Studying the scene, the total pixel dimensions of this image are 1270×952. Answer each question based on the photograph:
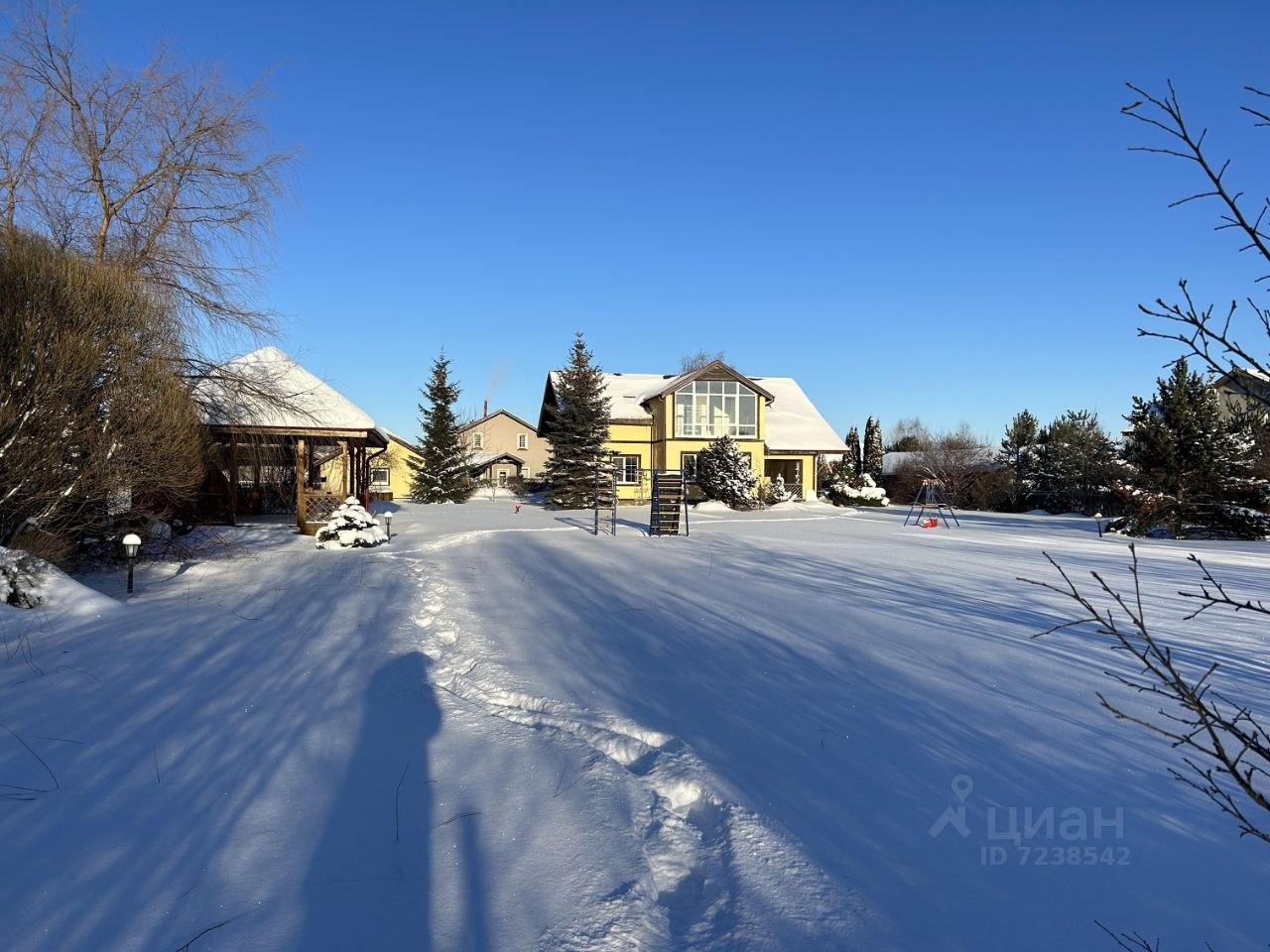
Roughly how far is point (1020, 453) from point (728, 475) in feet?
52.1

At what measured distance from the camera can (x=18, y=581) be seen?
855cm

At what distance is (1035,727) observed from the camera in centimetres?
497

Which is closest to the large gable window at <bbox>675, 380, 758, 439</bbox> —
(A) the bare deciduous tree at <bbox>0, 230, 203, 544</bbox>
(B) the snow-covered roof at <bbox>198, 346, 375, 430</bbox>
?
(B) the snow-covered roof at <bbox>198, 346, 375, 430</bbox>

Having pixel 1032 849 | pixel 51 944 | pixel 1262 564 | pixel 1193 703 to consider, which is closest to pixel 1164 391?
pixel 1262 564

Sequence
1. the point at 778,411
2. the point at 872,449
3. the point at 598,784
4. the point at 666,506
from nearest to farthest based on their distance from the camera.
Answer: the point at 598,784
the point at 666,506
the point at 778,411
the point at 872,449

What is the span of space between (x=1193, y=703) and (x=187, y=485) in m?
13.3

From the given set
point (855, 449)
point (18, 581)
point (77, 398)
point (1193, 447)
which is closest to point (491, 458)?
point (855, 449)

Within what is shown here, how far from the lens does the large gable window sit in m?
34.3

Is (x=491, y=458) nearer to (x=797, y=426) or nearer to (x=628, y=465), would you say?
(x=628, y=465)

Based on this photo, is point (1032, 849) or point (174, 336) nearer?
point (1032, 849)

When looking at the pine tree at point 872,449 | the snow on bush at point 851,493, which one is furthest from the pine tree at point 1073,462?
the pine tree at point 872,449

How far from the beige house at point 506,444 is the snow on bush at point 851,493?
2454 cm

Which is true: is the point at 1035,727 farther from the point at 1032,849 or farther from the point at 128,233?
the point at 128,233

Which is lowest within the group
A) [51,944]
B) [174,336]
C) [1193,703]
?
[51,944]
